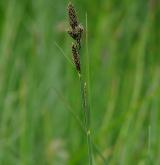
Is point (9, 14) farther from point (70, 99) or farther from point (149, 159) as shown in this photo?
point (149, 159)

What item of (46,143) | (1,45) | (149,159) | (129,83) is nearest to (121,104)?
(129,83)

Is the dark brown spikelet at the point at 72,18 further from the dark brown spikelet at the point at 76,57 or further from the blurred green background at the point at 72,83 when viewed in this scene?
the blurred green background at the point at 72,83

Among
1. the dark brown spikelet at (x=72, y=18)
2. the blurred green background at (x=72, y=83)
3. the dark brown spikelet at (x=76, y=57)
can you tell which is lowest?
the blurred green background at (x=72, y=83)

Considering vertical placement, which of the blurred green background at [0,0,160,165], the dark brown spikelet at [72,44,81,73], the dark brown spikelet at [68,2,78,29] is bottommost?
the blurred green background at [0,0,160,165]

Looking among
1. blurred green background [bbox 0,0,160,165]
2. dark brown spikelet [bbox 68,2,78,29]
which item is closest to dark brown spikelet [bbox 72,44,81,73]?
dark brown spikelet [bbox 68,2,78,29]

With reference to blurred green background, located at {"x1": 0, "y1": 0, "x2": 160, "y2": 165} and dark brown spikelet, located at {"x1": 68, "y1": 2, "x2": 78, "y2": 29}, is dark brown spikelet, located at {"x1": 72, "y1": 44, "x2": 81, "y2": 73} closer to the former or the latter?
dark brown spikelet, located at {"x1": 68, "y1": 2, "x2": 78, "y2": 29}

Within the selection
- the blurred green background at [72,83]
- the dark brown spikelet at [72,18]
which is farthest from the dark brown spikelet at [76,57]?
the blurred green background at [72,83]

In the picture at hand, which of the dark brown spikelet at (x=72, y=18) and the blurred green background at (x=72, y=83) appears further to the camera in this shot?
the blurred green background at (x=72, y=83)

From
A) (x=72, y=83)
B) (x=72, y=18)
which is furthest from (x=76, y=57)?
(x=72, y=83)
